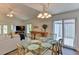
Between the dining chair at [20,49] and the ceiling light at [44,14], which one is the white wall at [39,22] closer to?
the ceiling light at [44,14]

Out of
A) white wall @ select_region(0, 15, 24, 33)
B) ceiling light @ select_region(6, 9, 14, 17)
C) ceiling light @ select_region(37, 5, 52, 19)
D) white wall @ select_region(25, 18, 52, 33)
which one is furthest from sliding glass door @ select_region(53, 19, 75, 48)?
ceiling light @ select_region(6, 9, 14, 17)

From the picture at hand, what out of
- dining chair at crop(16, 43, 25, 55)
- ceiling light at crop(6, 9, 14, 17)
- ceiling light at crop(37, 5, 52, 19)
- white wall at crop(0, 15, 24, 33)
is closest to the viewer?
dining chair at crop(16, 43, 25, 55)

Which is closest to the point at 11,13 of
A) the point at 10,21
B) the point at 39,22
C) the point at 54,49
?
the point at 10,21

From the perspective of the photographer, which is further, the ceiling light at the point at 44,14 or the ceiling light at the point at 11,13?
the ceiling light at the point at 11,13

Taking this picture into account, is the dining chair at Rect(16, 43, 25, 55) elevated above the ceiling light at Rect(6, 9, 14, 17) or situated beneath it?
situated beneath

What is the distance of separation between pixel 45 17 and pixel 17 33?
82 cm

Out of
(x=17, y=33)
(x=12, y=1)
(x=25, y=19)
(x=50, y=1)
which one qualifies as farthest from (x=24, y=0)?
(x=17, y=33)

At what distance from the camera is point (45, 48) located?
296 centimetres

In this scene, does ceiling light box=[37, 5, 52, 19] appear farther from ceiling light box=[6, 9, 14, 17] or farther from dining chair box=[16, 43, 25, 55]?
dining chair box=[16, 43, 25, 55]

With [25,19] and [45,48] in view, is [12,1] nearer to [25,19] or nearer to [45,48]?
[25,19]

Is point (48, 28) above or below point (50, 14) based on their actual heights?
below

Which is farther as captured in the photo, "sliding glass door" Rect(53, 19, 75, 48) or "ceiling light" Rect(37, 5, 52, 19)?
"sliding glass door" Rect(53, 19, 75, 48)

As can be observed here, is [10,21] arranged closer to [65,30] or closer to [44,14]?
[44,14]

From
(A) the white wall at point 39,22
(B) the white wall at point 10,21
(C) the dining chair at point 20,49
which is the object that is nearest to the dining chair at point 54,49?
(A) the white wall at point 39,22
